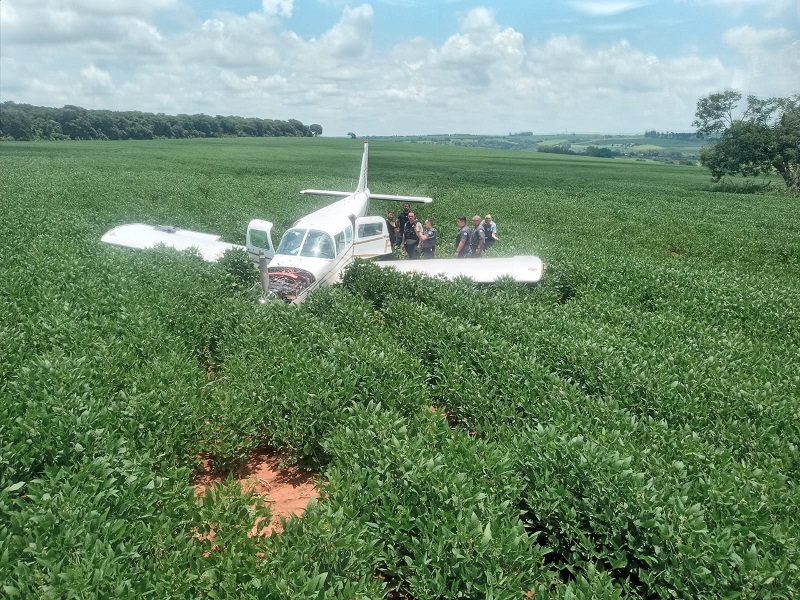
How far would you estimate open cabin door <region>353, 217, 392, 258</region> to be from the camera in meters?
17.4

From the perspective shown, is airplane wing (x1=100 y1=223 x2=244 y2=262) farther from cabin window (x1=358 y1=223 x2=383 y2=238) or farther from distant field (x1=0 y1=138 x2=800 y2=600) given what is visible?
cabin window (x1=358 y1=223 x2=383 y2=238)

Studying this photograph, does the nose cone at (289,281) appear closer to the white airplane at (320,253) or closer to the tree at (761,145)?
the white airplane at (320,253)

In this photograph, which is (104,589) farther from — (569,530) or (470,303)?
(470,303)

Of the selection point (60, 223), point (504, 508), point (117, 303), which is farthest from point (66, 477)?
point (60, 223)

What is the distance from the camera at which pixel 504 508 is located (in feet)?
17.0

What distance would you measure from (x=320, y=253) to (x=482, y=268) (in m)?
4.67

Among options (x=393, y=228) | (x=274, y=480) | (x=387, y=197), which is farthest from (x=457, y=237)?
(x=274, y=480)

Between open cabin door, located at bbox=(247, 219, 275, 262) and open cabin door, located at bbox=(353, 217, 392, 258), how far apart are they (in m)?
2.83

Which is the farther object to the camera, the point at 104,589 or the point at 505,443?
the point at 505,443

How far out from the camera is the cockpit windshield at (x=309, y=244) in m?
14.8

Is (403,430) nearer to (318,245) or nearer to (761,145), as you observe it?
(318,245)

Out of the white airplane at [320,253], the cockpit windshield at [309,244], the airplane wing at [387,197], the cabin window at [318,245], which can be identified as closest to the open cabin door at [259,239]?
the white airplane at [320,253]

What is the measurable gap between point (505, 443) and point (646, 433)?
1.79 m

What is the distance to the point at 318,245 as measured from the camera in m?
→ 14.9
